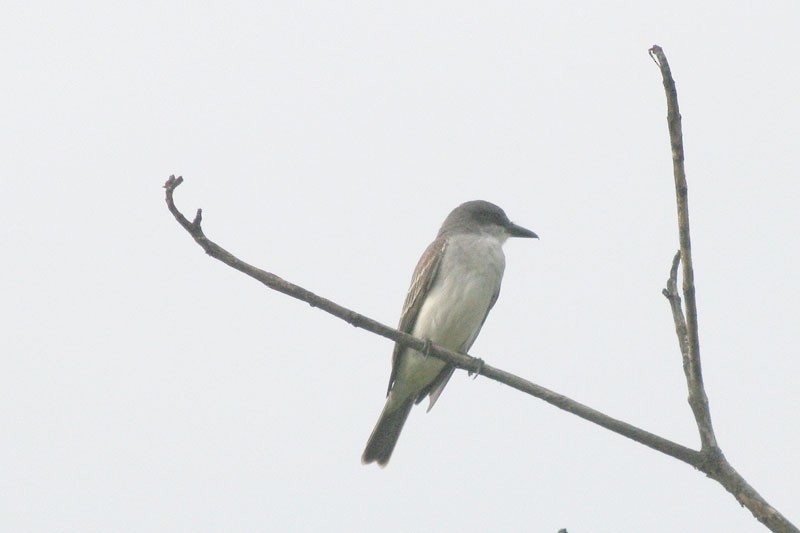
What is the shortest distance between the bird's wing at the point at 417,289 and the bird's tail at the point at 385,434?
1.08ft

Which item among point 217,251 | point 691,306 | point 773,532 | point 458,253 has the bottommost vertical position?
point 773,532

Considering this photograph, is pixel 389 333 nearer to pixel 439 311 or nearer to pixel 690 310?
pixel 690 310

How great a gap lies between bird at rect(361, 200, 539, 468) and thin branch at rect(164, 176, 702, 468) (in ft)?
11.6

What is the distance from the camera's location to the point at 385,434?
10219 mm

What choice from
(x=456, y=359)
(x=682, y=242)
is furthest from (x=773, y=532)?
(x=456, y=359)

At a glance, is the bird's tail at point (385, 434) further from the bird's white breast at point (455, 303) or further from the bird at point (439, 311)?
the bird's white breast at point (455, 303)

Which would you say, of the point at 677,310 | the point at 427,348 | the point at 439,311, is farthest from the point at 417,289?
the point at 677,310

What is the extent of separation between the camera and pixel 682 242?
14.9ft

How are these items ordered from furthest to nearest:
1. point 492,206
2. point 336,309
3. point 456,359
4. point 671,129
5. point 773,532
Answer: point 492,206
point 456,359
point 336,309
point 671,129
point 773,532

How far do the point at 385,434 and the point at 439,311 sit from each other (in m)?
1.54

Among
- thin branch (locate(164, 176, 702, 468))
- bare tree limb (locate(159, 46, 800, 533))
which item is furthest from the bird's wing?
bare tree limb (locate(159, 46, 800, 533))

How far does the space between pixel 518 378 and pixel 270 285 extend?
1260 millimetres

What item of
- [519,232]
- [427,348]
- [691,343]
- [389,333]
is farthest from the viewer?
[519,232]

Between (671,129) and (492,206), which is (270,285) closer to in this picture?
(671,129)
